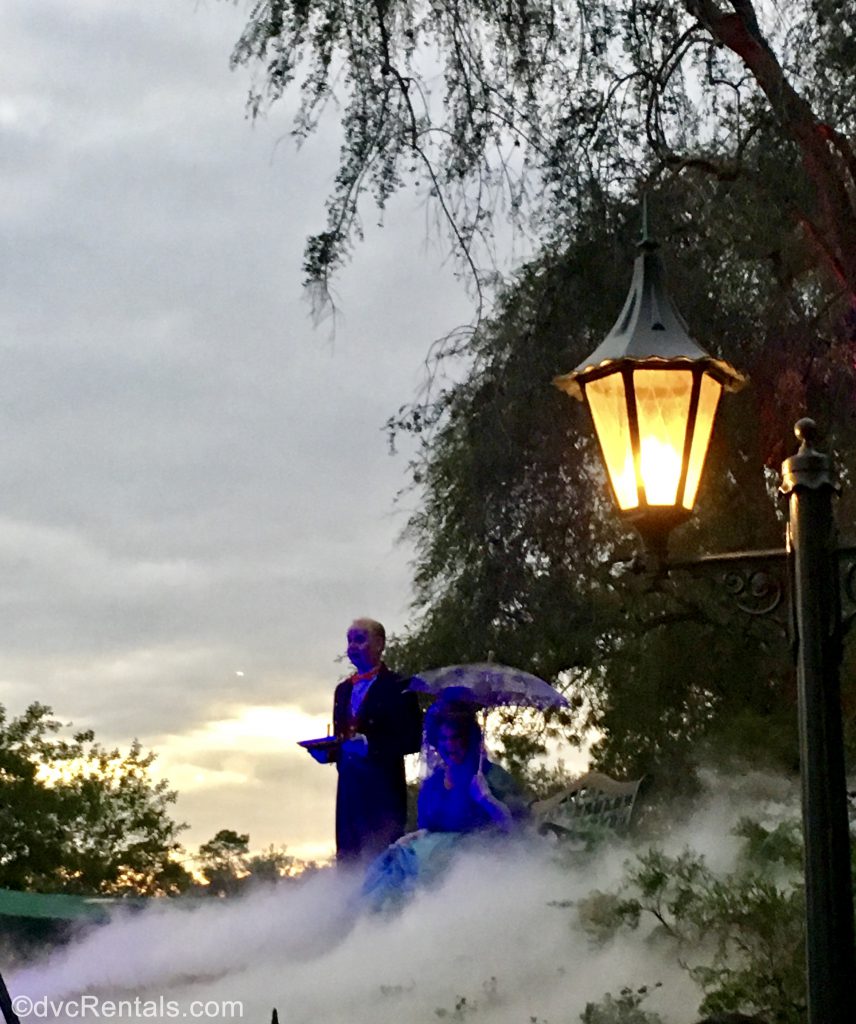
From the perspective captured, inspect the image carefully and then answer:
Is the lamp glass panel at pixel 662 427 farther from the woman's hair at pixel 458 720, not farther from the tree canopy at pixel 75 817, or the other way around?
the tree canopy at pixel 75 817

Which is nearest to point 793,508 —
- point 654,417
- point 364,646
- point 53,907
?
point 654,417

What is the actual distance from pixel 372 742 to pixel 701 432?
6.64 m

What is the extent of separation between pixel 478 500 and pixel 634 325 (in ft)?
20.9

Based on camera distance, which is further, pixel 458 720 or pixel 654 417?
pixel 458 720

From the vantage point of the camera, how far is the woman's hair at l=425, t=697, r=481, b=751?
1072 cm

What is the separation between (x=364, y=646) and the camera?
36.0 ft

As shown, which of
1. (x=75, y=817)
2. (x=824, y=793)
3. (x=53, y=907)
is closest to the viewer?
(x=824, y=793)

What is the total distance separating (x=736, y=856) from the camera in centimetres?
947

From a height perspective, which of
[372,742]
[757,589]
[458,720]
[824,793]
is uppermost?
[757,589]

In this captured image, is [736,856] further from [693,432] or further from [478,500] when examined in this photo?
[693,432]

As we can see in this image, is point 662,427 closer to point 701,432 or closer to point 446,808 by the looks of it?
point 701,432

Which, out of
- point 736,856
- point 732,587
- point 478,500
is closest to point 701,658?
point 478,500

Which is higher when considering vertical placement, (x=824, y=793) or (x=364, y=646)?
(x=364, y=646)

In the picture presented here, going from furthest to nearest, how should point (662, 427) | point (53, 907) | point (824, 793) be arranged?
point (53, 907), point (662, 427), point (824, 793)
